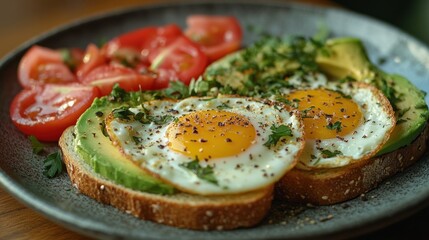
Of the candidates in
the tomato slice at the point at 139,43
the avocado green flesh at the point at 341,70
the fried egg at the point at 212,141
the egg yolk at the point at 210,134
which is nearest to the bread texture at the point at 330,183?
the fried egg at the point at 212,141

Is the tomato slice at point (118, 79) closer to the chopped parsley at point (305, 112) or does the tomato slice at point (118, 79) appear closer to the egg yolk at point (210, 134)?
the egg yolk at point (210, 134)

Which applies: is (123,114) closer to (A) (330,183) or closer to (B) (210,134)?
(B) (210,134)

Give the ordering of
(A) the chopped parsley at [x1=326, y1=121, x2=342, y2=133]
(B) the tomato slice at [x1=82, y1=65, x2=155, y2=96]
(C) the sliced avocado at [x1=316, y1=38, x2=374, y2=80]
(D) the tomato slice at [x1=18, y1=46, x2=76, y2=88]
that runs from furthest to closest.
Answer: (D) the tomato slice at [x1=18, y1=46, x2=76, y2=88] < (C) the sliced avocado at [x1=316, y1=38, x2=374, y2=80] < (B) the tomato slice at [x1=82, y1=65, x2=155, y2=96] < (A) the chopped parsley at [x1=326, y1=121, x2=342, y2=133]

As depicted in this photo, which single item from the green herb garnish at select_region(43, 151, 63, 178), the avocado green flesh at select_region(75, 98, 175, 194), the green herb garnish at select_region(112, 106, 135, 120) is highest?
the green herb garnish at select_region(112, 106, 135, 120)

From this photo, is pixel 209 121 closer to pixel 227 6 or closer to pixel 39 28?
pixel 227 6

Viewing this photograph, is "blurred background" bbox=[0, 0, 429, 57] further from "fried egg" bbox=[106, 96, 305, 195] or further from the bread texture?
the bread texture

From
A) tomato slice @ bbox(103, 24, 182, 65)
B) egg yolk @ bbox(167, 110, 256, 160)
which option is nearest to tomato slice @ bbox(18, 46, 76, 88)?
tomato slice @ bbox(103, 24, 182, 65)
